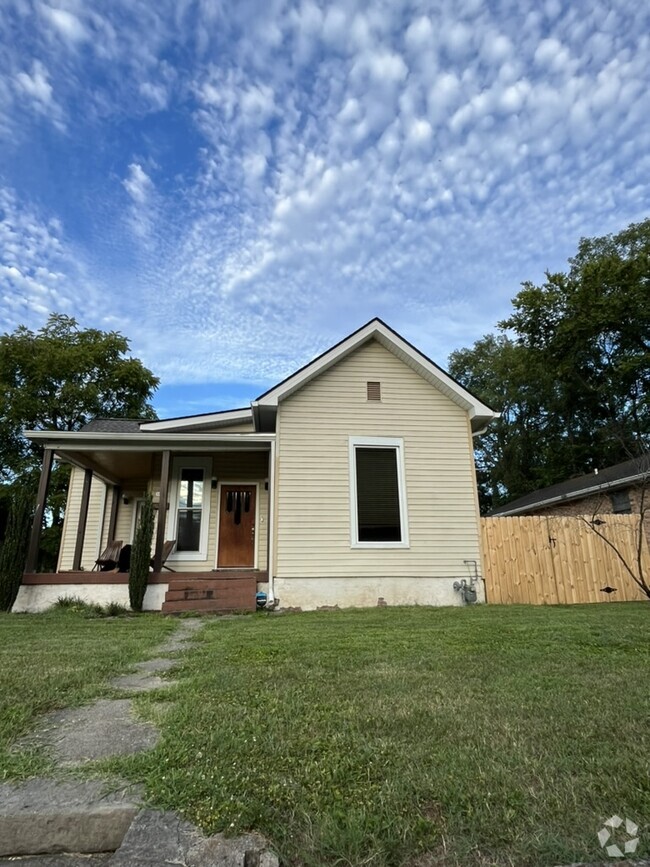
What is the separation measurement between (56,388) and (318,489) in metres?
21.2

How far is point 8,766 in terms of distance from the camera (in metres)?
2.08

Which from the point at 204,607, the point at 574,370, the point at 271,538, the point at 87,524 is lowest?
the point at 204,607

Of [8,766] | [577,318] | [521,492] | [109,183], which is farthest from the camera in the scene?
[521,492]

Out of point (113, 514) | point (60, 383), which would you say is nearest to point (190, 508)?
point (113, 514)

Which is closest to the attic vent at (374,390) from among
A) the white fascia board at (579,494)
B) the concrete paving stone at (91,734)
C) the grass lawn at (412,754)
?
the white fascia board at (579,494)

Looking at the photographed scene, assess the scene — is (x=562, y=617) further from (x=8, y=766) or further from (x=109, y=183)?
(x=109, y=183)

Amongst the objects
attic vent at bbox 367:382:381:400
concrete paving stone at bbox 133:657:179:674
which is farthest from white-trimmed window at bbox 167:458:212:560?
concrete paving stone at bbox 133:657:179:674

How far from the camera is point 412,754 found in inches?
83.9

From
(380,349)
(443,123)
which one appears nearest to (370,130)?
(443,123)

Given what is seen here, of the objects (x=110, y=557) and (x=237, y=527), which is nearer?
(x=110, y=557)

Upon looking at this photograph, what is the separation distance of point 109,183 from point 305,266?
222 inches

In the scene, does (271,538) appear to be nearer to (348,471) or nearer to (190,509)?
(348,471)

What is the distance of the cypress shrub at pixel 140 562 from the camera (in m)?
8.90

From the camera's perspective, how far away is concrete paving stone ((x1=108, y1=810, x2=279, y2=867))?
1443 mm
